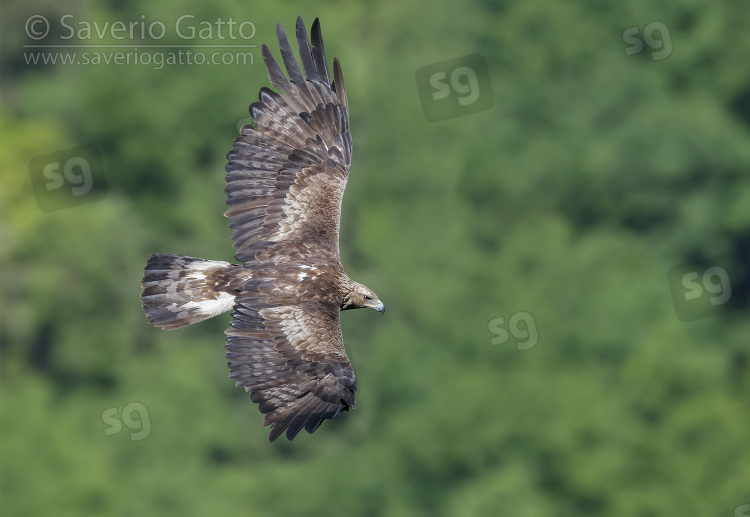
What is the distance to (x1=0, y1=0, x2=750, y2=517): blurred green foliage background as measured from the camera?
1818 inches

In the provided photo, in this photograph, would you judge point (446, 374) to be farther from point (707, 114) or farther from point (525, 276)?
point (707, 114)

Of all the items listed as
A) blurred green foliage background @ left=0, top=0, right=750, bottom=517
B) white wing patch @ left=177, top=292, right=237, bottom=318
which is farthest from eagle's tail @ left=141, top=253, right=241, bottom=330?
blurred green foliage background @ left=0, top=0, right=750, bottom=517

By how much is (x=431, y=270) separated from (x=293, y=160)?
39.0 metres

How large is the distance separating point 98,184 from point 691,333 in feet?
75.5

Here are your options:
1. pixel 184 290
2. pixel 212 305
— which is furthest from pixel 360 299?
pixel 184 290

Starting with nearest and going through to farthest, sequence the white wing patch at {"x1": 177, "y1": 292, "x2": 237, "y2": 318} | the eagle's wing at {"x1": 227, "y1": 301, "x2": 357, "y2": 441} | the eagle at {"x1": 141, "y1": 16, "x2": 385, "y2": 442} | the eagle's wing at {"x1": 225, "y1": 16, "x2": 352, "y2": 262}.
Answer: the eagle's wing at {"x1": 227, "y1": 301, "x2": 357, "y2": 441} → the eagle at {"x1": 141, "y1": 16, "x2": 385, "y2": 442} → the white wing patch at {"x1": 177, "y1": 292, "x2": 237, "y2": 318} → the eagle's wing at {"x1": 225, "y1": 16, "x2": 352, "y2": 262}

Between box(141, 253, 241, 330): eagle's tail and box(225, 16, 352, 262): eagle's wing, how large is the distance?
367mm

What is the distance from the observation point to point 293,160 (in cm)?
1931

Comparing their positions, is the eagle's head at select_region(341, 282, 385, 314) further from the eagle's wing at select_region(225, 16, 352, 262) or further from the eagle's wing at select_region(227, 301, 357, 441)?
the eagle's wing at select_region(227, 301, 357, 441)

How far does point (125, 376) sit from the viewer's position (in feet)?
180

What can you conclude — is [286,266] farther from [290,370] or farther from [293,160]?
[293,160]

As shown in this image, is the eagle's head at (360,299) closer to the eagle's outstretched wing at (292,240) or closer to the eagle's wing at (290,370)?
the eagle's outstretched wing at (292,240)

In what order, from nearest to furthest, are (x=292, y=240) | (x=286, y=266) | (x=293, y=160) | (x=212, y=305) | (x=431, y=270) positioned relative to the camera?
(x=286, y=266) < (x=212, y=305) < (x=292, y=240) < (x=293, y=160) < (x=431, y=270)

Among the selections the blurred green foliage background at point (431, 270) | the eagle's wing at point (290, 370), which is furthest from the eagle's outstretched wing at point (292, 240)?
the blurred green foliage background at point (431, 270)
